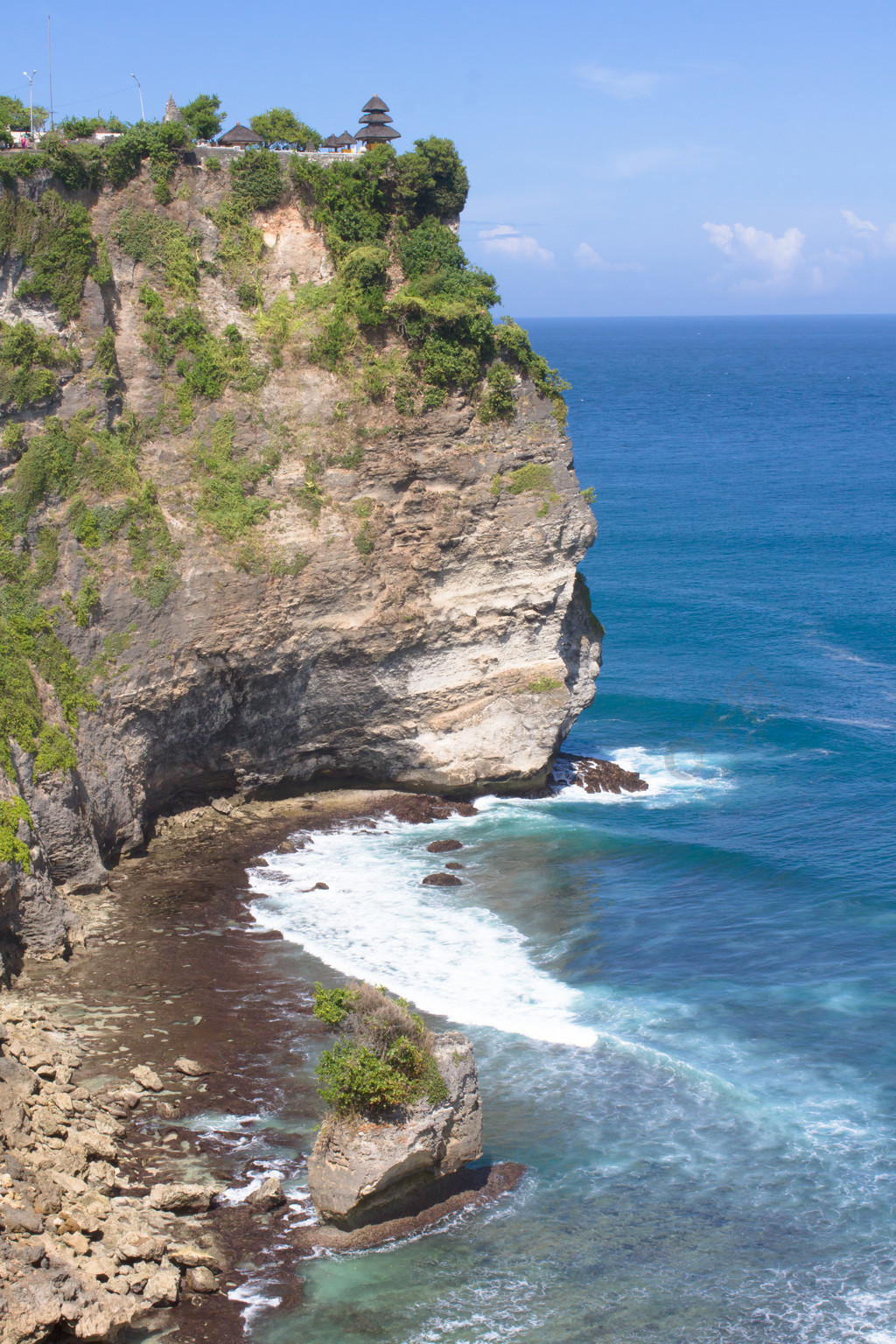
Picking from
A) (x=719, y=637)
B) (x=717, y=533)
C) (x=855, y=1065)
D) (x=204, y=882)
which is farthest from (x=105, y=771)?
(x=717, y=533)

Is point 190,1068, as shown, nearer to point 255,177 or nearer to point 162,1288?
point 162,1288

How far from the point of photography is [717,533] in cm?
8506

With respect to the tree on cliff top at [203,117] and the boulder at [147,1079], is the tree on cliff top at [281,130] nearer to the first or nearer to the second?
the tree on cliff top at [203,117]

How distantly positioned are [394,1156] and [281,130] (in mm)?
36730

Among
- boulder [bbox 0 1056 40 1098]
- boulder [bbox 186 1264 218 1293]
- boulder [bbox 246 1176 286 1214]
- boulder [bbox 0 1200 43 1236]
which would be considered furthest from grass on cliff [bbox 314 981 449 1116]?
boulder [bbox 0 1056 40 1098]

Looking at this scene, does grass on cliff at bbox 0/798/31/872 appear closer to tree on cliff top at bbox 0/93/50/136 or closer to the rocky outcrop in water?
the rocky outcrop in water

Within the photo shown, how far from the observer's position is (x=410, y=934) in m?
35.2

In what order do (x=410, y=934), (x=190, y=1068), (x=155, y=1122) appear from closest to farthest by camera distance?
(x=155, y=1122) → (x=190, y=1068) → (x=410, y=934)

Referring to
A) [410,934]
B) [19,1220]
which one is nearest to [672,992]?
[410,934]

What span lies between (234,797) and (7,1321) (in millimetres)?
25474

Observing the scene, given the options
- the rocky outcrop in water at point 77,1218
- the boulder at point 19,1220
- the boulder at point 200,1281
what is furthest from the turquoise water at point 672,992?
the boulder at point 19,1220

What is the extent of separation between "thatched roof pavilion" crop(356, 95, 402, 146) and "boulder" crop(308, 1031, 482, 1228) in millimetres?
35414

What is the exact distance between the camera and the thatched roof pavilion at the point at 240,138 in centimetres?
4316

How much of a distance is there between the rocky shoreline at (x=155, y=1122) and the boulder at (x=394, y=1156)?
0.38 m
